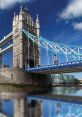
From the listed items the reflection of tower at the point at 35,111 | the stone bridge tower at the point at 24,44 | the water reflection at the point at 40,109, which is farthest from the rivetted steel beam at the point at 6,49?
the reflection of tower at the point at 35,111

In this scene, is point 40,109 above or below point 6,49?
below

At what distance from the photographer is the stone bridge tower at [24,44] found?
268 feet

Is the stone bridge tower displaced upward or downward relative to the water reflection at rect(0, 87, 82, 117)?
upward

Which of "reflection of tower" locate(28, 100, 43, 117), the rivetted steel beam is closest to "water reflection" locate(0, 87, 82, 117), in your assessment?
"reflection of tower" locate(28, 100, 43, 117)

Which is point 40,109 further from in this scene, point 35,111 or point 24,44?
point 24,44

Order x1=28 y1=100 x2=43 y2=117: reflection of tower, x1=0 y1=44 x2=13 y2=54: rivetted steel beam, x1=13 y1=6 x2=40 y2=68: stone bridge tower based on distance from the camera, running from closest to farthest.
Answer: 1. x1=28 y1=100 x2=43 y2=117: reflection of tower
2. x1=13 y1=6 x2=40 y2=68: stone bridge tower
3. x1=0 y1=44 x2=13 y2=54: rivetted steel beam

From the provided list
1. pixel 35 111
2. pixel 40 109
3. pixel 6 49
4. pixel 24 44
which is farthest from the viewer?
pixel 6 49

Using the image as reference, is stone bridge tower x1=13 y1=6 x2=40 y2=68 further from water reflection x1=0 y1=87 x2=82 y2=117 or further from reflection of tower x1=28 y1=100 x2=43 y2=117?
reflection of tower x1=28 y1=100 x2=43 y2=117

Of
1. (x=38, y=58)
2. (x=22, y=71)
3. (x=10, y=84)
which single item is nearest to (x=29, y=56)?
(x=38, y=58)

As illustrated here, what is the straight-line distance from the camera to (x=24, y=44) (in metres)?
82.6

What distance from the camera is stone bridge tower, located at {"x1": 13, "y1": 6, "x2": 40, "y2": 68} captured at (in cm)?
8156

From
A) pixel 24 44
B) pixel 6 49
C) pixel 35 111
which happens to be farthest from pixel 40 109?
pixel 6 49

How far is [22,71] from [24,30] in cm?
1564

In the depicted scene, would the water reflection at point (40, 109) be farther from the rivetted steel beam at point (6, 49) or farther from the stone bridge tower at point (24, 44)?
the rivetted steel beam at point (6, 49)
